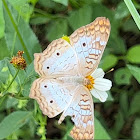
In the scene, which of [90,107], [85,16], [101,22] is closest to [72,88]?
[90,107]

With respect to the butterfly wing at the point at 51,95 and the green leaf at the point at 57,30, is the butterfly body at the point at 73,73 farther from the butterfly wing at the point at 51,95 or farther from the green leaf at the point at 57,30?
the green leaf at the point at 57,30

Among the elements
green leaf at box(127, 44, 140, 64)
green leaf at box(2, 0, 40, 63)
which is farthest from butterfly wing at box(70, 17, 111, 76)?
green leaf at box(127, 44, 140, 64)

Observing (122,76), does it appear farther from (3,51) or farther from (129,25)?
(3,51)

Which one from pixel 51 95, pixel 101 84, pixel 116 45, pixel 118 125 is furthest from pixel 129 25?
pixel 51 95

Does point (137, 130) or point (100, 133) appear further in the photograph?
point (137, 130)

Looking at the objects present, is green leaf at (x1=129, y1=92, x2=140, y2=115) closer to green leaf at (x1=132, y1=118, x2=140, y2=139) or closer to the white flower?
green leaf at (x1=132, y1=118, x2=140, y2=139)

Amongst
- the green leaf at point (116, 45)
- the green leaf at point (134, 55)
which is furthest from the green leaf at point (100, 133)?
the green leaf at point (116, 45)
